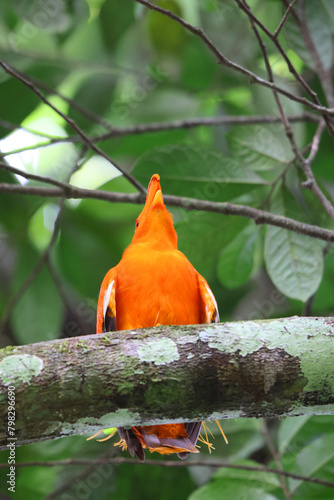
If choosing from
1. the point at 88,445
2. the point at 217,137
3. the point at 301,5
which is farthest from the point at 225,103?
the point at 88,445

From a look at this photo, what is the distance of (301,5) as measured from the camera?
3.34 metres

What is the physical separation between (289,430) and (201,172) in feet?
4.93

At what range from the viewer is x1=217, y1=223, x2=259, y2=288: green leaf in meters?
3.07

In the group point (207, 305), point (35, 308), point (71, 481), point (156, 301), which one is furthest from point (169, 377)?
point (35, 308)

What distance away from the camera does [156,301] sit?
2.24 metres

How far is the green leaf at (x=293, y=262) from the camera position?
260 cm

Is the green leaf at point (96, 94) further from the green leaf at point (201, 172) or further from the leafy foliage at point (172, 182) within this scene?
the green leaf at point (201, 172)

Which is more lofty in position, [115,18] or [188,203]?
[115,18]

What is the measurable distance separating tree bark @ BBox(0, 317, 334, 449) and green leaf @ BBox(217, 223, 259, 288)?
140cm

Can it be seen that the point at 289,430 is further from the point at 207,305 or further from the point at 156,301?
the point at 156,301

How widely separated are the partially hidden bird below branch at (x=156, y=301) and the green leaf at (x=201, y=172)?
1.49 ft

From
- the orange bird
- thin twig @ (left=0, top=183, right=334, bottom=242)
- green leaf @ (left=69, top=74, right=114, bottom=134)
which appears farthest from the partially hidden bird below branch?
green leaf @ (left=69, top=74, right=114, bottom=134)

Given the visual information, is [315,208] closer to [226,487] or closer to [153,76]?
[226,487]

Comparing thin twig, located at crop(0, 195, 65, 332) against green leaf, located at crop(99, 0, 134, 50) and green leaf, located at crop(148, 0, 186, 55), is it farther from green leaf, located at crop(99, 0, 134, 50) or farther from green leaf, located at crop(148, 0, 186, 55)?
green leaf, located at crop(148, 0, 186, 55)
